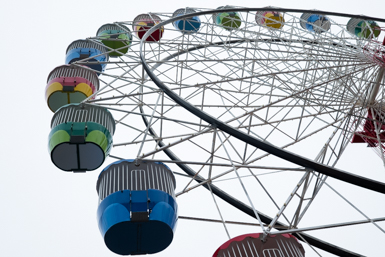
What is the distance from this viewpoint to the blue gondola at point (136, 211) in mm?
7828

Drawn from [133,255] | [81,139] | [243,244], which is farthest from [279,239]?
[81,139]

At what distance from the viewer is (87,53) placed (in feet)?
52.0

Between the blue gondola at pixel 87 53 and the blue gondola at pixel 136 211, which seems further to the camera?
the blue gondola at pixel 87 53

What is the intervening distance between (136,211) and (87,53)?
9.37 m

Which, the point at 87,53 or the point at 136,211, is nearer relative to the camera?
the point at 136,211

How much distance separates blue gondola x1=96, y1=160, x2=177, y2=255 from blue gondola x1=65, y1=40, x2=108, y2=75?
784 cm

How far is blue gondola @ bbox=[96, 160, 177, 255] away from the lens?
7.83 meters

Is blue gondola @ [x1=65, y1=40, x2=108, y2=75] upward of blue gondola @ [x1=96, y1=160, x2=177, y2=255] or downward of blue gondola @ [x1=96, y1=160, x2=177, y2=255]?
upward

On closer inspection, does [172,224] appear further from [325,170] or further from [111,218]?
[325,170]

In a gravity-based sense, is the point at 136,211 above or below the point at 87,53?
below

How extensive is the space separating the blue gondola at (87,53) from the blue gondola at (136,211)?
7.84 metres

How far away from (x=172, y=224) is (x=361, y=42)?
985 cm

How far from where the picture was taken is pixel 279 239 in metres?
6.82

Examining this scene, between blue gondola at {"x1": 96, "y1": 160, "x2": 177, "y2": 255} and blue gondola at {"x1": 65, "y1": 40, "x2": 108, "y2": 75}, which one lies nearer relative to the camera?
blue gondola at {"x1": 96, "y1": 160, "x2": 177, "y2": 255}
